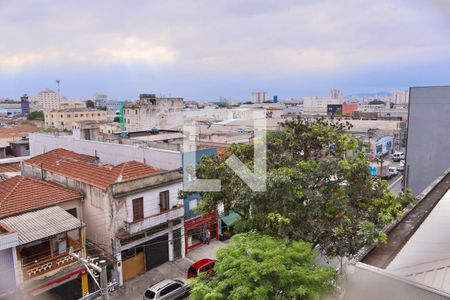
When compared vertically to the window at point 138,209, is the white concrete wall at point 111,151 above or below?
above

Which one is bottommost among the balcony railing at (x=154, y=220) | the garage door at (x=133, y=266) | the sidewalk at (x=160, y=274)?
the sidewalk at (x=160, y=274)

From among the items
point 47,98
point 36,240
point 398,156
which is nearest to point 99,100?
point 47,98

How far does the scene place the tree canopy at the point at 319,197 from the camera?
5055 millimetres

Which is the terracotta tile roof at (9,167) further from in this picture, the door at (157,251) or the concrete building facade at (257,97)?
the concrete building facade at (257,97)

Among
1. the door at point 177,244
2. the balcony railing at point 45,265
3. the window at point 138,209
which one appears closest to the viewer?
the balcony railing at point 45,265

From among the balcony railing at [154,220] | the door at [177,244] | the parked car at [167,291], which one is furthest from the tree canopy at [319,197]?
the door at [177,244]

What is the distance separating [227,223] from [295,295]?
804 centimetres

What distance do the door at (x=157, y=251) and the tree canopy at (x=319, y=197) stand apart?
182 inches

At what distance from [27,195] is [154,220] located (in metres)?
3.18

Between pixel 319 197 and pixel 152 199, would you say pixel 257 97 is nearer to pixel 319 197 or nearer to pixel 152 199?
pixel 152 199

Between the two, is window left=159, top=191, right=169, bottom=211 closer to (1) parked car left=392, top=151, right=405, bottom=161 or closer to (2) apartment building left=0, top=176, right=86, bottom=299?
(2) apartment building left=0, top=176, right=86, bottom=299

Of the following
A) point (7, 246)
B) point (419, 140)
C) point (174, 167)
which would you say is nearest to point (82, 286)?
point (7, 246)

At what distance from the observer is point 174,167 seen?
1094cm

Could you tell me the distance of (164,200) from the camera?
1002 centimetres
